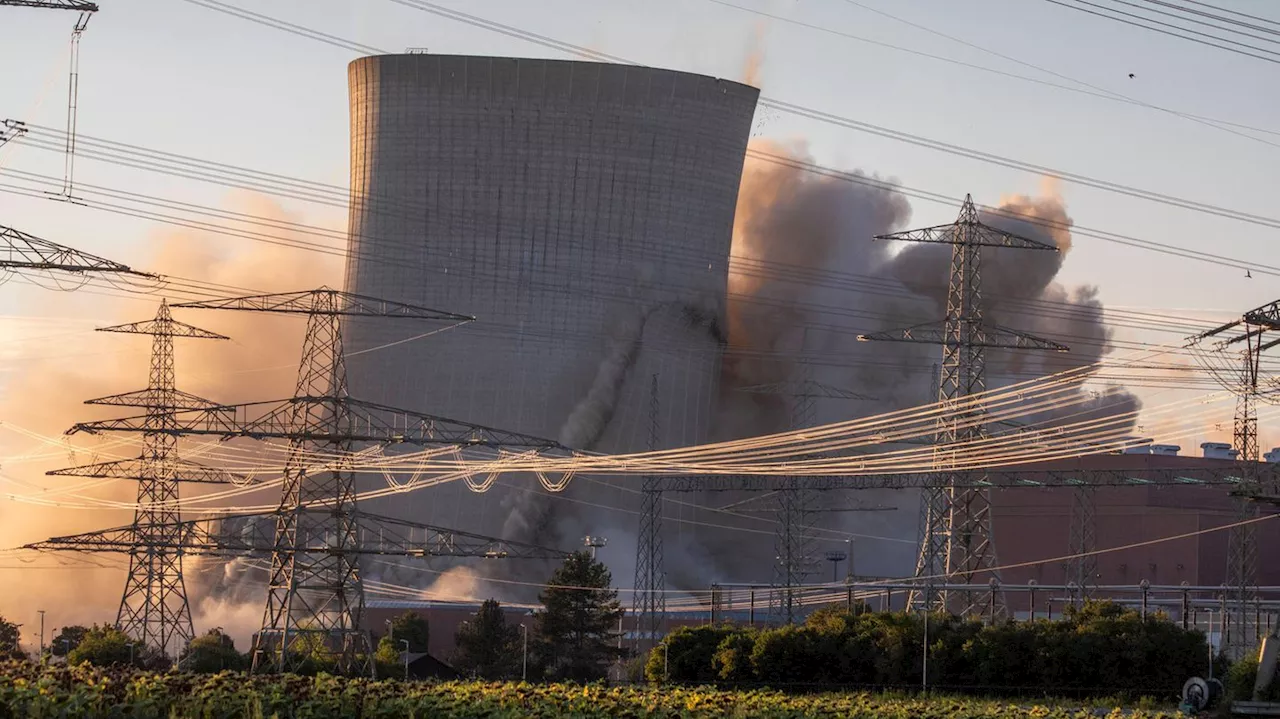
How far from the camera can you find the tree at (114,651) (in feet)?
140

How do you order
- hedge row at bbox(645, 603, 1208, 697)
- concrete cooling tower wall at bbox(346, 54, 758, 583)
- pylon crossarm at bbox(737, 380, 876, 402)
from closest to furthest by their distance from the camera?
hedge row at bbox(645, 603, 1208, 697)
concrete cooling tower wall at bbox(346, 54, 758, 583)
pylon crossarm at bbox(737, 380, 876, 402)

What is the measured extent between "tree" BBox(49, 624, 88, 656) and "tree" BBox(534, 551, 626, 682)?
1601 cm

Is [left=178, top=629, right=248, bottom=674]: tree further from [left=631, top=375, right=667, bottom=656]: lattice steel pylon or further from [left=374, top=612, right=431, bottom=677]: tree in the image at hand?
[left=631, top=375, right=667, bottom=656]: lattice steel pylon

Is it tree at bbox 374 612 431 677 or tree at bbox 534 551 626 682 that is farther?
tree at bbox 374 612 431 677

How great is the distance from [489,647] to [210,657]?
29.3ft

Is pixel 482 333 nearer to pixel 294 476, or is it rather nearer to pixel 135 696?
pixel 294 476

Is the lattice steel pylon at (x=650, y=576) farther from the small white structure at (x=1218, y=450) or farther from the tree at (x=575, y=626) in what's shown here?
the small white structure at (x=1218, y=450)

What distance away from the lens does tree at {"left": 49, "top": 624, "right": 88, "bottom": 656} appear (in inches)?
2191

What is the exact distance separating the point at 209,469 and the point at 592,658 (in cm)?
1130

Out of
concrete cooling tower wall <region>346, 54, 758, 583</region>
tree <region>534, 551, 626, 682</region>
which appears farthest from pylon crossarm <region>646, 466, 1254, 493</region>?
concrete cooling tower wall <region>346, 54, 758, 583</region>

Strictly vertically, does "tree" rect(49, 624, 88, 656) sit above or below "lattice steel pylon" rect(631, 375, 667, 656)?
below

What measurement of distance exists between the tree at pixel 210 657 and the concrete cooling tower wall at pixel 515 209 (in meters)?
19.0

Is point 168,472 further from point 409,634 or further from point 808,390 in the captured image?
point 808,390

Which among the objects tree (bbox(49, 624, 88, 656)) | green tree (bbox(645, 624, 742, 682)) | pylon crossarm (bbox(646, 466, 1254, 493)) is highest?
pylon crossarm (bbox(646, 466, 1254, 493))
